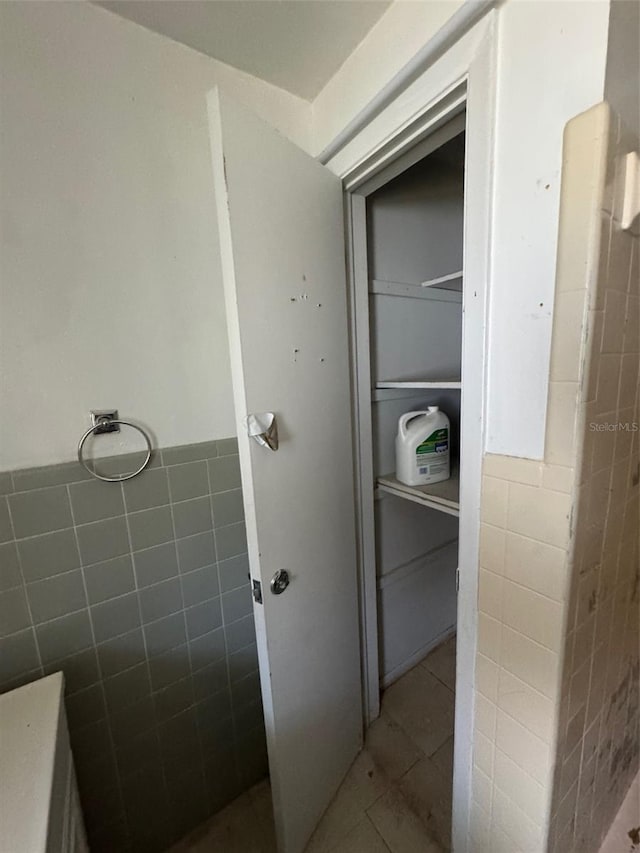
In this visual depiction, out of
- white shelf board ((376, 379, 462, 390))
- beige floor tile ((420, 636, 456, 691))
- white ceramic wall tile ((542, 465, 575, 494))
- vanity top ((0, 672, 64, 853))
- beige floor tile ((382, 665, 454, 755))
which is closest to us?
vanity top ((0, 672, 64, 853))

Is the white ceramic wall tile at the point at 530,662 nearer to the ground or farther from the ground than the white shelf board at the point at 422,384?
nearer to the ground

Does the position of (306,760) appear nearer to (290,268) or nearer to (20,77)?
(290,268)

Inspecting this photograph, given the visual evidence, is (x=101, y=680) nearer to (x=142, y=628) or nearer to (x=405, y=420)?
(x=142, y=628)

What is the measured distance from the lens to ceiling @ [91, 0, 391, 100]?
0.80m

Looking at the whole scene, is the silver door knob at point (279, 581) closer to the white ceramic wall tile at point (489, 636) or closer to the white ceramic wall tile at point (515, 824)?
the white ceramic wall tile at point (489, 636)

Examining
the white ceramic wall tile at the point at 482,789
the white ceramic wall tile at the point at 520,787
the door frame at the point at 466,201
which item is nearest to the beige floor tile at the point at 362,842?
the door frame at the point at 466,201

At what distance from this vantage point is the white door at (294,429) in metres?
0.80

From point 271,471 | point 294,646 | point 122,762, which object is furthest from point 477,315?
point 122,762

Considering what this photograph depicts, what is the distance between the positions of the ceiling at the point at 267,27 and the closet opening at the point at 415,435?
0.31 metres

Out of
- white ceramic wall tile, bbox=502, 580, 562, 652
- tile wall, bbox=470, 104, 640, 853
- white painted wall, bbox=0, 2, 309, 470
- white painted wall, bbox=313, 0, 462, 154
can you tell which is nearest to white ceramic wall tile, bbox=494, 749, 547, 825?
tile wall, bbox=470, 104, 640, 853

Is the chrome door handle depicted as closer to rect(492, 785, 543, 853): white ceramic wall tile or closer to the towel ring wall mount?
the towel ring wall mount

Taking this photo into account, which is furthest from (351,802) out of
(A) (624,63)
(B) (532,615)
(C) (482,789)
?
(A) (624,63)

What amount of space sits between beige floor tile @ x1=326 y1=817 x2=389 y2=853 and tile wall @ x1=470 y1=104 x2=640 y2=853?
352mm

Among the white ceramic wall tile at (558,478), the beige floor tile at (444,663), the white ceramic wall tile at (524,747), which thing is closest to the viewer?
the white ceramic wall tile at (558,478)
